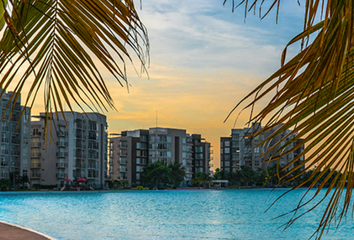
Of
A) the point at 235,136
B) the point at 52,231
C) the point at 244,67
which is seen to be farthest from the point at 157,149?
the point at 244,67

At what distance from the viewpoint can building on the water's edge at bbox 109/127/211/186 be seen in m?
86.6

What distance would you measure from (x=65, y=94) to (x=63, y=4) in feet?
0.90

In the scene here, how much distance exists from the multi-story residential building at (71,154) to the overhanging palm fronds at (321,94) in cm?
5952

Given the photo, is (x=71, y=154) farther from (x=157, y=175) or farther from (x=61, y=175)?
(x=157, y=175)

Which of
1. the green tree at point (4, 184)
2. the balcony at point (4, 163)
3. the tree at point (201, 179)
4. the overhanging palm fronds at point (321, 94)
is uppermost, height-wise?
the overhanging palm fronds at point (321, 94)

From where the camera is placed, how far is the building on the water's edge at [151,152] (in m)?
86.6

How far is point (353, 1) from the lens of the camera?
29.2 inches

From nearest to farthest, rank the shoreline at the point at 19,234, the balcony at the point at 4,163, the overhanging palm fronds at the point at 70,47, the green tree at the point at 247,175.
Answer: the overhanging palm fronds at the point at 70,47
the shoreline at the point at 19,234
the balcony at the point at 4,163
the green tree at the point at 247,175

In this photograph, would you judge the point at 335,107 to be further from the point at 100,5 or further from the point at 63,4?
the point at 63,4

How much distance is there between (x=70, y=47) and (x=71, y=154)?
68.2 m

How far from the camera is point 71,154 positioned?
67.4 m

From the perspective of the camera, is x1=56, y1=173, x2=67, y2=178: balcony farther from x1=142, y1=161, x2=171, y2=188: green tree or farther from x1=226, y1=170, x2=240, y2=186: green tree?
x1=226, y1=170, x2=240, y2=186: green tree

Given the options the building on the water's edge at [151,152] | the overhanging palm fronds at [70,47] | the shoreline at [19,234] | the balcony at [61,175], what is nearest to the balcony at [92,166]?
the balcony at [61,175]

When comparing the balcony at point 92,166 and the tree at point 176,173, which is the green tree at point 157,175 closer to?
the tree at point 176,173
